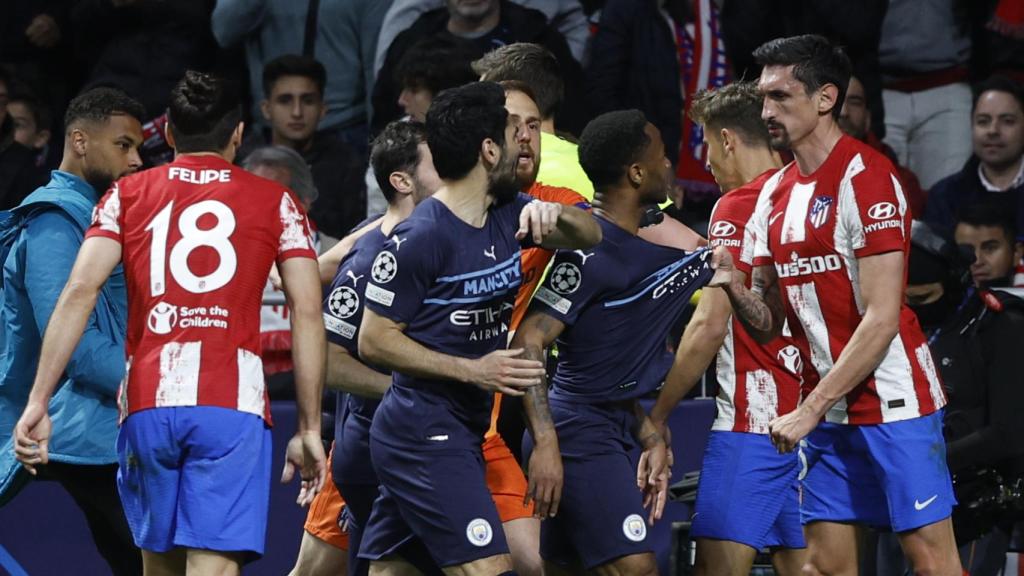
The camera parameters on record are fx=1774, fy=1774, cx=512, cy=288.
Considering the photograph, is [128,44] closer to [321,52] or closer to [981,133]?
[321,52]

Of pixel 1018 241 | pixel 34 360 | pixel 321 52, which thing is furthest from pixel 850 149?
pixel 321 52

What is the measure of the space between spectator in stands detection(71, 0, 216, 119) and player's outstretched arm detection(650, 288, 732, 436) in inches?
203

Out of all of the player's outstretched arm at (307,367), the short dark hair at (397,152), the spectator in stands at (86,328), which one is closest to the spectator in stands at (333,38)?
the spectator in stands at (86,328)

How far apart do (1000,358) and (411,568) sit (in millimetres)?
3052

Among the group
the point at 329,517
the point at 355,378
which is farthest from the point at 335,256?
the point at 329,517

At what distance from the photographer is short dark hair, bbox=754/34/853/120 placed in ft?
20.7

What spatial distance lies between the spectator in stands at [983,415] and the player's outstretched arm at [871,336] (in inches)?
71.8

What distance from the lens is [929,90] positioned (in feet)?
37.0

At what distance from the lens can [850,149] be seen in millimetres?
6297

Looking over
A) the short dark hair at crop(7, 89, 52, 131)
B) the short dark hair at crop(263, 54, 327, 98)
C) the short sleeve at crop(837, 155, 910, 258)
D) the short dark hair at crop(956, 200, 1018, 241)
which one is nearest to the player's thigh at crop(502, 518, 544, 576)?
the short sleeve at crop(837, 155, 910, 258)

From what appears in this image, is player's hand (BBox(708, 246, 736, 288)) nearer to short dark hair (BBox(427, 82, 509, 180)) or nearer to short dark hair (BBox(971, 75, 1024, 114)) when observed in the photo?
short dark hair (BBox(427, 82, 509, 180))

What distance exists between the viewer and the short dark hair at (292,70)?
1044 cm

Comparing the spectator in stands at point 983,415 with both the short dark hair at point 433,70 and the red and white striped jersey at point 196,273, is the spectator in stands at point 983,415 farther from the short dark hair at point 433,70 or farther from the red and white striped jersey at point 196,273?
the red and white striped jersey at point 196,273

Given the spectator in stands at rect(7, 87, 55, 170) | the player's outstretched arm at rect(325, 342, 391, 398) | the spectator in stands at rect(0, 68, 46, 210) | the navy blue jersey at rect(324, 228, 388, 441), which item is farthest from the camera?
the spectator in stands at rect(7, 87, 55, 170)
